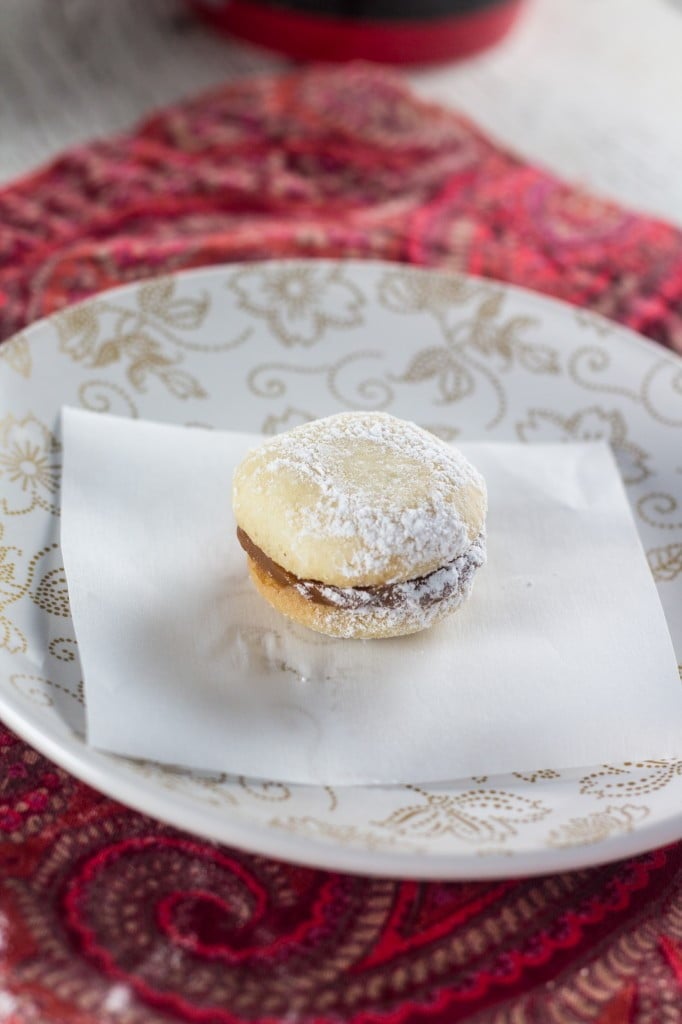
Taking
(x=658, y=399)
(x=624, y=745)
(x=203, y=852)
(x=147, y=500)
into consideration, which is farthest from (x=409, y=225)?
(x=203, y=852)

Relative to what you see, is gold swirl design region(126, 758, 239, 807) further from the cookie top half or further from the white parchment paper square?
the cookie top half

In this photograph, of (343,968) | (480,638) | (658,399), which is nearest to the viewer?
(343,968)

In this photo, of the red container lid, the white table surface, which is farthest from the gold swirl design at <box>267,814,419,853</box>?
the red container lid

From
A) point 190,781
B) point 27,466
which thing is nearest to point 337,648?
point 190,781

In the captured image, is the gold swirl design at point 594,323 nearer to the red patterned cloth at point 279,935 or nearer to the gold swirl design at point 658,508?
the gold swirl design at point 658,508

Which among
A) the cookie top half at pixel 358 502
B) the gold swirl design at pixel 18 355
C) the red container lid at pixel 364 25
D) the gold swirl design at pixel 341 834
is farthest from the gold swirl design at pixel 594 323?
the red container lid at pixel 364 25

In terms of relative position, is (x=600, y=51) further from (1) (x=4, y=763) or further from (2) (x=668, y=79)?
(1) (x=4, y=763)

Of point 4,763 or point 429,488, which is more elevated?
point 429,488
